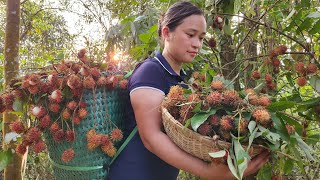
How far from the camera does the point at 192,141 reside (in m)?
0.79

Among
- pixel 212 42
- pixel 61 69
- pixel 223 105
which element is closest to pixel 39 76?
pixel 61 69

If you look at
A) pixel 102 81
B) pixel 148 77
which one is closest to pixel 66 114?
pixel 102 81

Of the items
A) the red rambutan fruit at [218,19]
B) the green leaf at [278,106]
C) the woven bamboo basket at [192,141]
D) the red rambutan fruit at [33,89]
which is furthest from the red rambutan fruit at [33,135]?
the red rambutan fruit at [218,19]

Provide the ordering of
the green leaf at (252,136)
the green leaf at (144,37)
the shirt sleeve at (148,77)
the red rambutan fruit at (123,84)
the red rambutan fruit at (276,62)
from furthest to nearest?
1. the green leaf at (144,37)
2. the red rambutan fruit at (276,62)
3. the red rambutan fruit at (123,84)
4. the shirt sleeve at (148,77)
5. the green leaf at (252,136)

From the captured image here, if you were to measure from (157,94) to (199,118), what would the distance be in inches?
7.5

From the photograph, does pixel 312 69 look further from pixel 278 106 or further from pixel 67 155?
pixel 67 155

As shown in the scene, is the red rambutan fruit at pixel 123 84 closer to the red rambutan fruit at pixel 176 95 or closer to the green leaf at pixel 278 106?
the red rambutan fruit at pixel 176 95

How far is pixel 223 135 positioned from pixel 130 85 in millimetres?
344

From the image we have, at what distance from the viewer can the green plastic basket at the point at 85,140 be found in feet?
3.26

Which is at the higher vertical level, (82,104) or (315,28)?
(315,28)

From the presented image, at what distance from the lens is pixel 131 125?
1.05 m

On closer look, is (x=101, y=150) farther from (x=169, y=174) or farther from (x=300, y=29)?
(x=300, y=29)

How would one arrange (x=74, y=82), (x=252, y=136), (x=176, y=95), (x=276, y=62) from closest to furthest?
(x=252, y=136)
(x=176, y=95)
(x=74, y=82)
(x=276, y=62)

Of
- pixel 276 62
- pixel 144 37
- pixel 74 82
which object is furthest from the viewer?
pixel 144 37
